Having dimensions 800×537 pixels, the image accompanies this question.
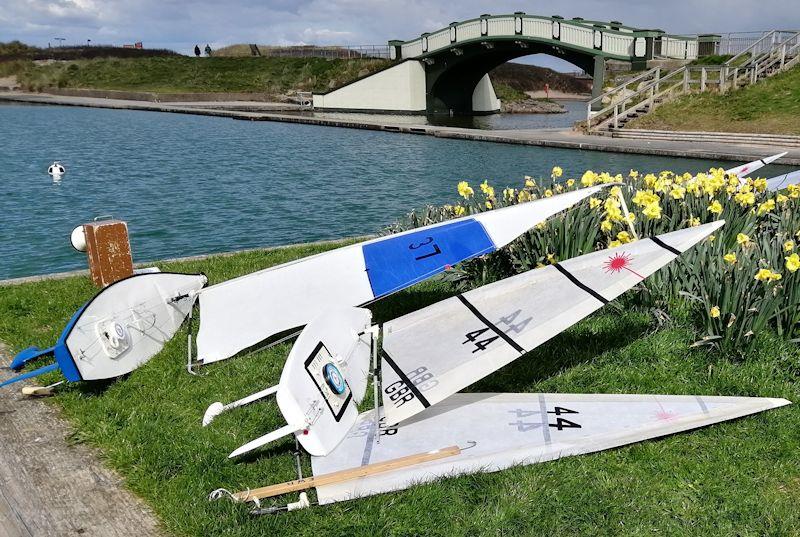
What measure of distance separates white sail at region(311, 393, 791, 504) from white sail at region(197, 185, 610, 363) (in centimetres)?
142

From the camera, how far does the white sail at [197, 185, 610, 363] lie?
6.78 meters

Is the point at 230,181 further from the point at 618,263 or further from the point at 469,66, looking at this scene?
the point at 469,66

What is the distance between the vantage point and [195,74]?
85.9m

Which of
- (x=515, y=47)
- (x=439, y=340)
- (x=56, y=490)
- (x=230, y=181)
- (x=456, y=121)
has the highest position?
(x=515, y=47)

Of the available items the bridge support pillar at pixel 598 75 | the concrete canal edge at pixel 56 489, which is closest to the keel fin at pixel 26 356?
the concrete canal edge at pixel 56 489

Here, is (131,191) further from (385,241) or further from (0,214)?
(385,241)

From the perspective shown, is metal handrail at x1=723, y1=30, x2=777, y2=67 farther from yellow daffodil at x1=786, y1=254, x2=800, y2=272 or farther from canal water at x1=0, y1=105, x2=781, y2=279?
yellow daffodil at x1=786, y1=254, x2=800, y2=272

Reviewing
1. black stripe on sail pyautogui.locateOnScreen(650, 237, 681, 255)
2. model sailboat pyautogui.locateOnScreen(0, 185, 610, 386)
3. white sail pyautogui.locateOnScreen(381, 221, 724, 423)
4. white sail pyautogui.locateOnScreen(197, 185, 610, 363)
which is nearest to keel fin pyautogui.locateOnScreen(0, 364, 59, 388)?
model sailboat pyautogui.locateOnScreen(0, 185, 610, 386)

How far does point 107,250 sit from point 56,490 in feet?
16.4

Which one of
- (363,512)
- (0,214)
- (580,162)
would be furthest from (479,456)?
(580,162)

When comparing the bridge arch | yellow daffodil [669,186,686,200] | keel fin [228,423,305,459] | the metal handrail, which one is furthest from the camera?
the bridge arch

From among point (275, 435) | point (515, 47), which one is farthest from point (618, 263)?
point (515, 47)

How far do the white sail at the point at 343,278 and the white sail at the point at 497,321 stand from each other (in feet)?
3.18

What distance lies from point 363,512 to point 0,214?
63.1ft
